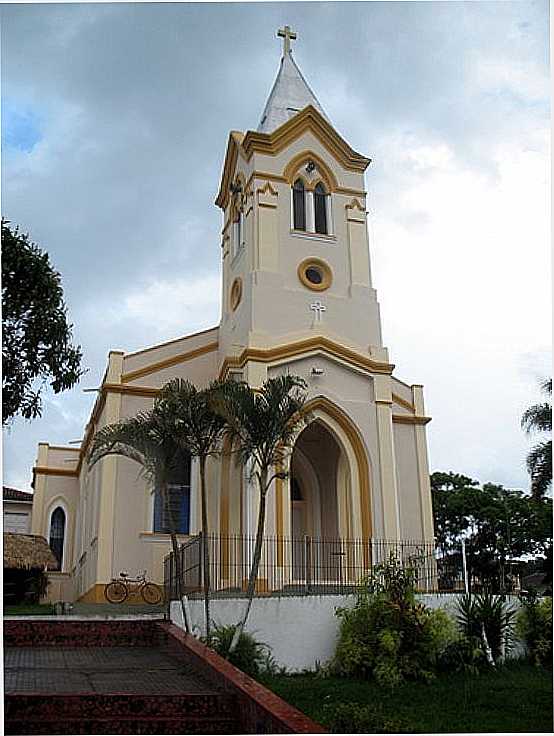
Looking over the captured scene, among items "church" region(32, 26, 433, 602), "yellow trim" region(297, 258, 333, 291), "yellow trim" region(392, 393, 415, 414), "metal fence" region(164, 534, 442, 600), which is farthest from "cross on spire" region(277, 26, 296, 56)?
"metal fence" region(164, 534, 442, 600)

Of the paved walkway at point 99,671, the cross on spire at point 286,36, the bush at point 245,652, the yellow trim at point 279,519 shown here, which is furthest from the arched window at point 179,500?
the cross on spire at point 286,36

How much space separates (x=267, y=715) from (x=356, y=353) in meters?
12.5

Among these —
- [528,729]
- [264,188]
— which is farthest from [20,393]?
[264,188]

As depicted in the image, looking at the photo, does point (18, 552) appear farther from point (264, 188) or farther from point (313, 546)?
point (264, 188)

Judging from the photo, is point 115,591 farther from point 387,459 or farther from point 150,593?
point 387,459

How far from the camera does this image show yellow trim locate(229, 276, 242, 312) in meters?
20.2

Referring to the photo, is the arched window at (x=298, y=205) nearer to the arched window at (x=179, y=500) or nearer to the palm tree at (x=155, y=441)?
the arched window at (x=179, y=500)

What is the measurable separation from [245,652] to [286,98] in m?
16.8

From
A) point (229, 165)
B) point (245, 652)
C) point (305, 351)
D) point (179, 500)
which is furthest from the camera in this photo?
point (229, 165)

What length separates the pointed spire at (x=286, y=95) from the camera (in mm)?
22328

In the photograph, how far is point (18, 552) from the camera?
71.3 ft

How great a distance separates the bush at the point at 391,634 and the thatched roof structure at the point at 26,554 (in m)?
11.7

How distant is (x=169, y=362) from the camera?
19969mm

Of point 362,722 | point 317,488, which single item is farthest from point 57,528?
point 362,722
